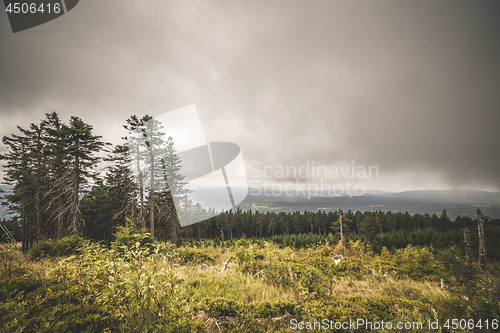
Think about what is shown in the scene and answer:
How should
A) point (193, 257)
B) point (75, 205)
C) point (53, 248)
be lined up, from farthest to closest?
1. point (75, 205)
2. point (193, 257)
3. point (53, 248)

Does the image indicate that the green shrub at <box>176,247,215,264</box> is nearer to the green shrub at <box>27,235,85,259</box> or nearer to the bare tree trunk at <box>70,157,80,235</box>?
the green shrub at <box>27,235,85,259</box>

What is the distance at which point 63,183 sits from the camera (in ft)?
45.7

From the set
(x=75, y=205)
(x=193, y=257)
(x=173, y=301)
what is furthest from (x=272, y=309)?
(x=75, y=205)

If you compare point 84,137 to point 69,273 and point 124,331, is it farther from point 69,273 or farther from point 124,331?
point 124,331

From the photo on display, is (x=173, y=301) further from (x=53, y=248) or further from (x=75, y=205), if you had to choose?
(x=75, y=205)

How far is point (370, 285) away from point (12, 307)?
39.8 feet

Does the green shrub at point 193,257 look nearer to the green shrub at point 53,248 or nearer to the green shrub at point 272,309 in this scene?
the green shrub at point 53,248

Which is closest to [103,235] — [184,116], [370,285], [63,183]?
[63,183]

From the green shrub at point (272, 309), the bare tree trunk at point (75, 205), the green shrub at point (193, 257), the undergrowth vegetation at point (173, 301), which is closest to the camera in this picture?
the undergrowth vegetation at point (173, 301)

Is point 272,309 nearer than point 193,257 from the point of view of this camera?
Yes

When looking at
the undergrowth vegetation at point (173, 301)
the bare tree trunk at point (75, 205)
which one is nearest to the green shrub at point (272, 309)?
the undergrowth vegetation at point (173, 301)

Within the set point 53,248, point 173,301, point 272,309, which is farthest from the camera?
point 53,248

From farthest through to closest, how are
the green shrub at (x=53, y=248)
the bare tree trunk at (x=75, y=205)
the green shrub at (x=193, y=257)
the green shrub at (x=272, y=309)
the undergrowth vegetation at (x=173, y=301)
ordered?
the bare tree trunk at (x=75, y=205)
the green shrub at (x=193, y=257)
the green shrub at (x=53, y=248)
the green shrub at (x=272, y=309)
the undergrowth vegetation at (x=173, y=301)

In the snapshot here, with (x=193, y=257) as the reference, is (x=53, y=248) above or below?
above
